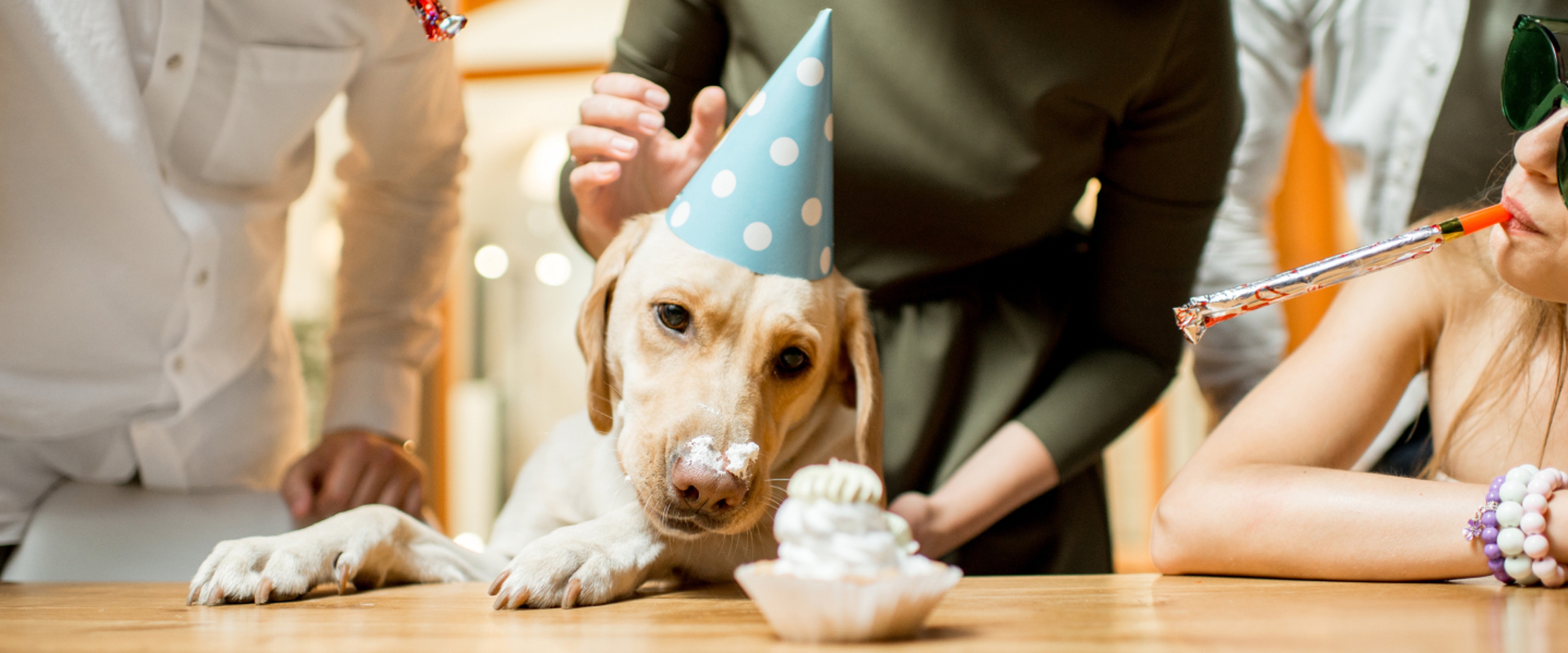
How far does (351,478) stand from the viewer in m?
1.72

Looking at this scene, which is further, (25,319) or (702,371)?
(25,319)

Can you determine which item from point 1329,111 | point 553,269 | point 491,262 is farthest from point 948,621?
point 491,262

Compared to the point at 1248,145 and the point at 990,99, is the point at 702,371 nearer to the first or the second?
the point at 990,99

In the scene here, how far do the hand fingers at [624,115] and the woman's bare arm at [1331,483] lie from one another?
744 millimetres

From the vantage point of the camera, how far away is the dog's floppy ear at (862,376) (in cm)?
127

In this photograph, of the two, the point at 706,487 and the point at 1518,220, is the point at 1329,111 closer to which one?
the point at 1518,220

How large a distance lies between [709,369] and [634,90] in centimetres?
36

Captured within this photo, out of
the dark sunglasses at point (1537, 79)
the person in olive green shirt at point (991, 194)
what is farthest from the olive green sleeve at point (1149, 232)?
the dark sunglasses at point (1537, 79)

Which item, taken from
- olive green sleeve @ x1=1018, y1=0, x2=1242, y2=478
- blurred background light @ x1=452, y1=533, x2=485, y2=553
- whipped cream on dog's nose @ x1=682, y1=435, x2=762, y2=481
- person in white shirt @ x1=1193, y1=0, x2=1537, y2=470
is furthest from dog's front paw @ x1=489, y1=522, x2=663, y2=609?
person in white shirt @ x1=1193, y1=0, x2=1537, y2=470

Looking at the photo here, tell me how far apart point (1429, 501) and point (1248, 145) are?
51.7 inches

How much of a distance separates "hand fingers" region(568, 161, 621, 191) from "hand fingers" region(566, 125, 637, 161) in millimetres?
13

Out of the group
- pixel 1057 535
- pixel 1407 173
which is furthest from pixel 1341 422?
pixel 1407 173

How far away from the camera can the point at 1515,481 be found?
948 millimetres

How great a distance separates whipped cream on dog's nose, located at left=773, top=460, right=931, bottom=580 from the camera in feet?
2.21
